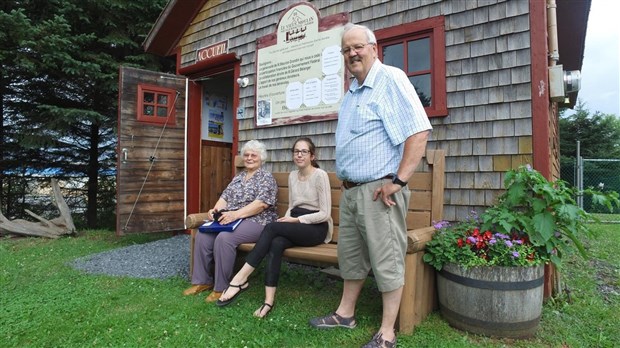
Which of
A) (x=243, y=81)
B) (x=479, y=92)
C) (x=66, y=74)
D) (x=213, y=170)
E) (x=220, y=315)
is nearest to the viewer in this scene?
Answer: (x=220, y=315)

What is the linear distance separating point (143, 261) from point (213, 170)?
2.39 meters

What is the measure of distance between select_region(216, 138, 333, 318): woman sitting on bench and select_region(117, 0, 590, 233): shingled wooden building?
1112mm

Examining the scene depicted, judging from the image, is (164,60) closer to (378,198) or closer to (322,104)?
(322,104)

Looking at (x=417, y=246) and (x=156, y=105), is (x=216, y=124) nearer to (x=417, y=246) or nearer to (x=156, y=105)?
(x=156, y=105)

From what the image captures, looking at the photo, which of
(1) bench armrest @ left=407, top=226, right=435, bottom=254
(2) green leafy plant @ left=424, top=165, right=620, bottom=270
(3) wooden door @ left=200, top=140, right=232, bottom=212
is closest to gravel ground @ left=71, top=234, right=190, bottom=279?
(3) wooden door @ left=200, top=140, right=232, bottom=212

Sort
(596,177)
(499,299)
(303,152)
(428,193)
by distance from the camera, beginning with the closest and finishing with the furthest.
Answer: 1. (499,299)
2. (428,193)
3. (303,152)
4. (596,177)

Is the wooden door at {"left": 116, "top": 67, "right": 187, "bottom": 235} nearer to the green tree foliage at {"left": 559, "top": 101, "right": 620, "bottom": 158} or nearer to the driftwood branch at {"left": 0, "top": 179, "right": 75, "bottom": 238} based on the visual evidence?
the driftwood branch at {"left": 0, "top": 179, "right": 75, "bottom": 238}

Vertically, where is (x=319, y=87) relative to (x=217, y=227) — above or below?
above

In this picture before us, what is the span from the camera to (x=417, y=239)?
2.28m

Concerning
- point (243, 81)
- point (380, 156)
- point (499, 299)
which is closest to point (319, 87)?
point (243, 81)

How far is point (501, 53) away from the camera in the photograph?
10.3ft

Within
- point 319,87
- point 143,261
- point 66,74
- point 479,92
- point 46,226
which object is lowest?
point 143,261

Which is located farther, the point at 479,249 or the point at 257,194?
the point at 257,194

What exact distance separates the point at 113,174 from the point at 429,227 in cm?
776
